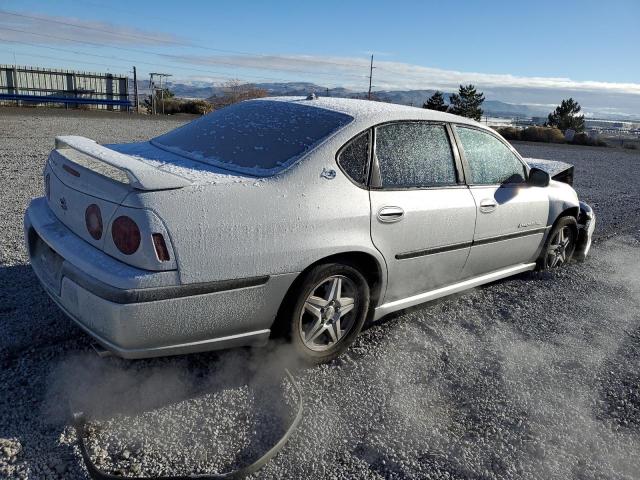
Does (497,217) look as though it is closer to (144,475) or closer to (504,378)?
(504,378)

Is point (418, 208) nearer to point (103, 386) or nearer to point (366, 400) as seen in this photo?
point (366, 400)

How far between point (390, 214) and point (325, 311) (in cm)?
68

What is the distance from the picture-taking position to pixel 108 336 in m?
2.39

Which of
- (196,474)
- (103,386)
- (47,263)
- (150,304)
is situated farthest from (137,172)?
(196,474)

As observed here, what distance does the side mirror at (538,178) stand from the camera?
4.22m

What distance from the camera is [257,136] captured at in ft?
10.5

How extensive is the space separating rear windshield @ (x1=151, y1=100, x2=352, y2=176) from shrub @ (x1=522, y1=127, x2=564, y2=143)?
101 ft

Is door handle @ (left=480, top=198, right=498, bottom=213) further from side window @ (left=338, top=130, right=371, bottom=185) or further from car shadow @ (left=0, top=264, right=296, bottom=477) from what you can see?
car shadow @ (left=0, top=264, right=296, bottom=477)

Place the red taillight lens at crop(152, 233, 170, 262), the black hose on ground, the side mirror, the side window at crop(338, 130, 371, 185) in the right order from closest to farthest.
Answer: the black hose on ground
the red taillight lens at crop(152, 233, 170, 262)
the side window at crop(338, 130, 371, 185)
the side mirror

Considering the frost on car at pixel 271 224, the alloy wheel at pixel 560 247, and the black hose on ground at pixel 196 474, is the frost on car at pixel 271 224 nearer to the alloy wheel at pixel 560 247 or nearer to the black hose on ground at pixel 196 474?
the black hose on ground at pixel 196 474

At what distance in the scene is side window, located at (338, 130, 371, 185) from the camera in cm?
302

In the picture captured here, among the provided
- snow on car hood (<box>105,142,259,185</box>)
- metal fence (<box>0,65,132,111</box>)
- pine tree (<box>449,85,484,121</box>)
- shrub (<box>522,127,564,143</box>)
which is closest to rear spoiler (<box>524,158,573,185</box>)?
snow on car hood (<box>105,142,259,185</box>)

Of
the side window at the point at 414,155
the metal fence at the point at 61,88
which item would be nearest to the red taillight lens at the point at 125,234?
Answer: the side window at the point at 414,155

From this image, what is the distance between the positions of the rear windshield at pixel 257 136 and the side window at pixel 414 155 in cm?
31
